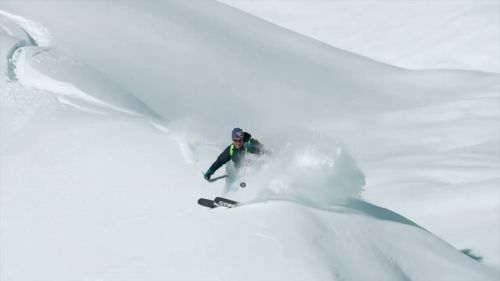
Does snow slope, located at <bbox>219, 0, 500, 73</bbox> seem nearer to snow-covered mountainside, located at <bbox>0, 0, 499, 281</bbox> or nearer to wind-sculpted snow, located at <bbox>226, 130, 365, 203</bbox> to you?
snow-covered mountainside, located at <bbox>0, 0, 499, 281</bbox>

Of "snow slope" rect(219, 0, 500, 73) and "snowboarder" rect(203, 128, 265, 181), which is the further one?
"snow slope" rect(219, 0, 500, 73)

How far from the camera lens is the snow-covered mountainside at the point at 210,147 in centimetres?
877

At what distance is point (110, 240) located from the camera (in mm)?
9289

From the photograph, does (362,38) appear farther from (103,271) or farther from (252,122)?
(103,271)

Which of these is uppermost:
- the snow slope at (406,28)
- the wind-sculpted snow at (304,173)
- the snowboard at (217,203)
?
the snow slope at (406,28)

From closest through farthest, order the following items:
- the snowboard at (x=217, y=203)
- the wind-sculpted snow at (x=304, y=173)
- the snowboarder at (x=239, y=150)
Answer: the snowboard at (x=217, y=203), the wind-sculpted snow at (x=304, y=173), the snowboarder at (x=239, y=150)

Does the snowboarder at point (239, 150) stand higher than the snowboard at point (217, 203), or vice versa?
the snowboarder at point (239, 150)

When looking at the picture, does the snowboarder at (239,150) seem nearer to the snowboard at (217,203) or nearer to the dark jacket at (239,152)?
the dark jacket at (239,152)

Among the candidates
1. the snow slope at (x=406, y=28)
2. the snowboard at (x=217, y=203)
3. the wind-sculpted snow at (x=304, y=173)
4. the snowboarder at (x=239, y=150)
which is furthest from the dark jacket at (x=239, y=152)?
the snow slope at (x=406, y=28)

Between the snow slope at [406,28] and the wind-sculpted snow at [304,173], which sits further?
the snow slope at [406,28]

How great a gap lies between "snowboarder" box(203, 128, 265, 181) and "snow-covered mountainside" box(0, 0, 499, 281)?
0.29m

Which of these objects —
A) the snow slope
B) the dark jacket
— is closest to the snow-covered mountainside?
the dark jacket

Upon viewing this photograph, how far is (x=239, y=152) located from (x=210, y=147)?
4.27 meters

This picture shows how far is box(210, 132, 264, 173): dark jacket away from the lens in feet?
37.4
